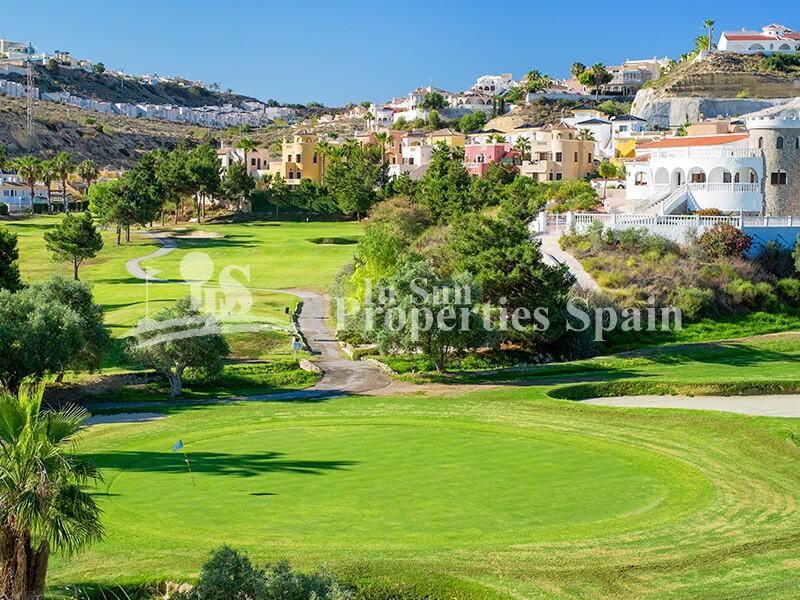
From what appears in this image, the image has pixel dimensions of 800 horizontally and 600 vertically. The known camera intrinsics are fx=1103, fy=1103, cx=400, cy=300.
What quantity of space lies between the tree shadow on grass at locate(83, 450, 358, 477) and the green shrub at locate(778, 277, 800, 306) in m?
37.2

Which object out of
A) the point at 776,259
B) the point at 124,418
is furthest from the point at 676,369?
the point at 124,418

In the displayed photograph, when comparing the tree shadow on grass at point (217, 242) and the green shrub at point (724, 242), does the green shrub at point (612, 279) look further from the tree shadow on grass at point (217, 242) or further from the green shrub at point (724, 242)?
the tree shadow on grass at point (217, 242)

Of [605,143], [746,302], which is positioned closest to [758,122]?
[746,302]

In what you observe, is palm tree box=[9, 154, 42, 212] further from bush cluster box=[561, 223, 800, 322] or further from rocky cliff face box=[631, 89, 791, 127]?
rocky cliff face box=[631, 89, 791, 127]

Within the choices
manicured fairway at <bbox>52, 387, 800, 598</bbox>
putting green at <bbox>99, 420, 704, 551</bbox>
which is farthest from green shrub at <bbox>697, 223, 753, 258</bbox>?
putting green at <bbox>99, 420, 704, 551</bbox>

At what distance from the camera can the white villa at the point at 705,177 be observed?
62.4 m

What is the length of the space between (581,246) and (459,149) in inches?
2221

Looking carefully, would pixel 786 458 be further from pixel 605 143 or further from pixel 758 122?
pixel 605 143

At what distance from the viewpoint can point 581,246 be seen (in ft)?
196

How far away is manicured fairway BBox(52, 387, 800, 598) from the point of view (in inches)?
774

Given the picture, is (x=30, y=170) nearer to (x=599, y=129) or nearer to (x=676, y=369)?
(x=599, y=129)

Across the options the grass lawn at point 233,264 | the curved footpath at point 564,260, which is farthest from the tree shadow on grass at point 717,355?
the grass lawn at point 233,264

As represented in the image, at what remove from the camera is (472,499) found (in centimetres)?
2377

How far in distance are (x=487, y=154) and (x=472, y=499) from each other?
95.4 meters
